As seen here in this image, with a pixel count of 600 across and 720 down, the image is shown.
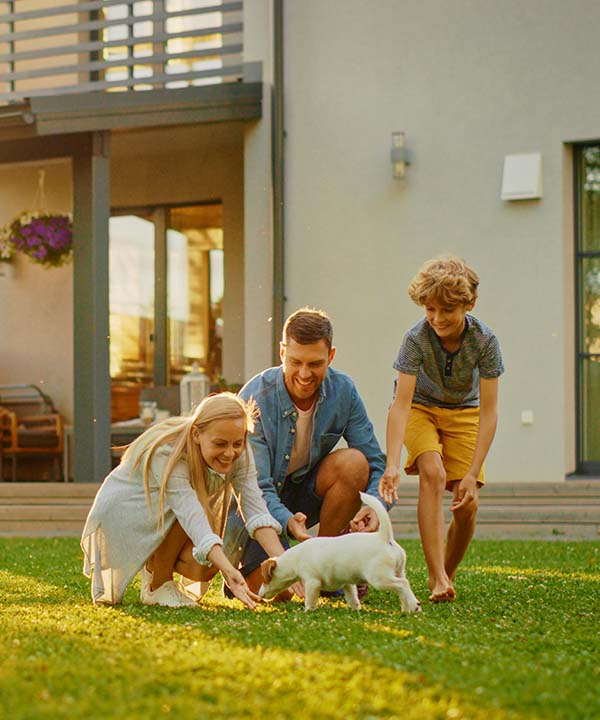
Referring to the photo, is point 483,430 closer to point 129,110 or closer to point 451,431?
point 451,431

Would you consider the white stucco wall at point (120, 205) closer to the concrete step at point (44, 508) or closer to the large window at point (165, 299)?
the large window at point (165, 299)

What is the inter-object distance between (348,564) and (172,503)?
670 mm

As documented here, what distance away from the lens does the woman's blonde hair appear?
3764 mm

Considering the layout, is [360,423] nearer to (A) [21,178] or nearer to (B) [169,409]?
(B) [169,409]

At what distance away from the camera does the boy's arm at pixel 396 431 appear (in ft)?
13.0

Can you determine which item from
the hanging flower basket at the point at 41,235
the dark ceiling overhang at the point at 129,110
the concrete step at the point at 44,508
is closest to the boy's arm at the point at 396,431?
the concrete step at the point at 44,508

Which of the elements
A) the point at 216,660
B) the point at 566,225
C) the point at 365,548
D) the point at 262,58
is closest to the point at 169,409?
the point at 262,58

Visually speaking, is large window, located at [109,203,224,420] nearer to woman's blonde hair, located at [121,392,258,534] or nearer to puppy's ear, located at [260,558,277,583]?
woman's blonde hair, located at [121,392,258,534]

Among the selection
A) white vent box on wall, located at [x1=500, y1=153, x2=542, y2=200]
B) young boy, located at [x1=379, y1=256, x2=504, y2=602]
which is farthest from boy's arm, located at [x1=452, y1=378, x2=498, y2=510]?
white vent box on wall, located at [x1=500, y1=153, x2=542, y2=200]

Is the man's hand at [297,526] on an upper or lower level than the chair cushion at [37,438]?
upper

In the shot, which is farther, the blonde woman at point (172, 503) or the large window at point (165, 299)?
the large window at point (165, 299)

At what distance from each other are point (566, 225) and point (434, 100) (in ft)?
4.97

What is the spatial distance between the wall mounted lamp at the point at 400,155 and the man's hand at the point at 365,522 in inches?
218

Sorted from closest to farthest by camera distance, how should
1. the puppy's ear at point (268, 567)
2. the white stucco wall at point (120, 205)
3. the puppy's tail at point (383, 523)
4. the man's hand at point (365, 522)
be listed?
the puppy's tail at point (383, 523)
the puppy's ear at point (268, 567)
the man's hand at point (365, 522)
the white stucco wall at point (120, 205)
